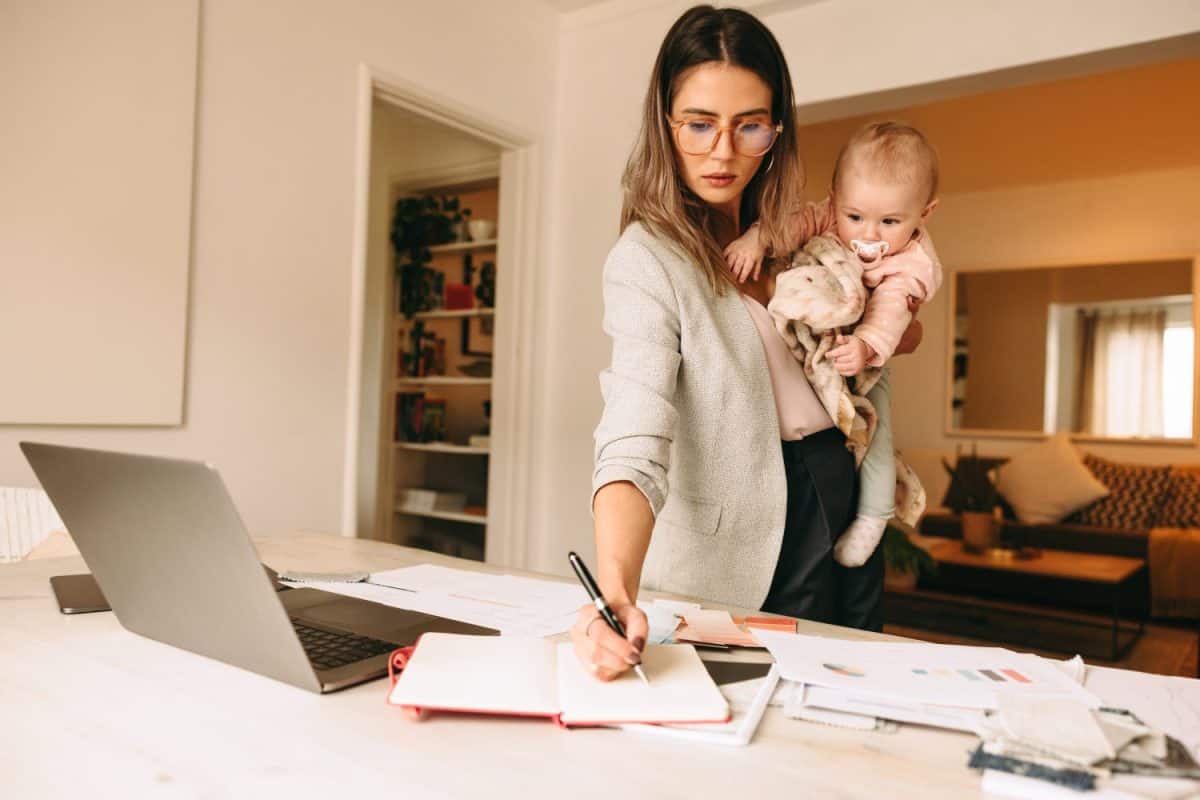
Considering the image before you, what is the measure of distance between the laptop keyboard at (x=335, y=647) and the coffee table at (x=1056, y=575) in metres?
4.12

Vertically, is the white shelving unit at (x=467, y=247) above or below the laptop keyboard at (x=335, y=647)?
above

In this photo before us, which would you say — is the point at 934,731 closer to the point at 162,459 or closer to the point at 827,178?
the point at 162,459

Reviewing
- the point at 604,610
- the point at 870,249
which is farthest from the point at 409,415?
the point at 604,610

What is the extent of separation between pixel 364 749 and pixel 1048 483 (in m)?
5.80

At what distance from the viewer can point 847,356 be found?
130 cm

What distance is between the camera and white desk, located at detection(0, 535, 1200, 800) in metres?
0.58

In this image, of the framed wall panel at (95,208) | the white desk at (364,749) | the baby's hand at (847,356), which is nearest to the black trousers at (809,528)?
the baby's hand at (847,356)

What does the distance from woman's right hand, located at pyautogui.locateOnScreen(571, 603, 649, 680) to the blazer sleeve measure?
0.73 ft

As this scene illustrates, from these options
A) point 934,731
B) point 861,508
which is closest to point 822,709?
point 934,731

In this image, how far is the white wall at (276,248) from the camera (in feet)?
8.50

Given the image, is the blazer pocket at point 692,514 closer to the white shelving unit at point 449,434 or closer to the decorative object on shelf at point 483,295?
the decorative object on shelf at point 483,295

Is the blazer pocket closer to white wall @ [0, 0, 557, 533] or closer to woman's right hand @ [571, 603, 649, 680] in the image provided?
woman's right hand @ [571, 603, 649, 680]

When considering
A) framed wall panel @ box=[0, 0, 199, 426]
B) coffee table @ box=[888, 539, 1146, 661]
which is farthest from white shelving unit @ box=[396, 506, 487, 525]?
coffee table @ box=[888, 539, 1146, 661]

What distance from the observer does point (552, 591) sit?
1.18 meters
